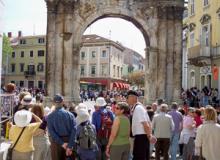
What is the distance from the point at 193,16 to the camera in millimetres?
40125

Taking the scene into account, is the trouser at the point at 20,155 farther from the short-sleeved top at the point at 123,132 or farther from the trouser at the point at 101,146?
the trouser at the point at 101,146

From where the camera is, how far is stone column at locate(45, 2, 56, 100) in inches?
933

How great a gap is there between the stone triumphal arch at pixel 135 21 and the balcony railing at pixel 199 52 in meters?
11.3

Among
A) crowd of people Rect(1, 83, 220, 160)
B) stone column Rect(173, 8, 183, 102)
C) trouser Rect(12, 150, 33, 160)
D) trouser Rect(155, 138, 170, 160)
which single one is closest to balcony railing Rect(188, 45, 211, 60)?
stone column Rect(173, 8, 183, 102)

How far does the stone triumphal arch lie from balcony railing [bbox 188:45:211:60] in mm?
11270

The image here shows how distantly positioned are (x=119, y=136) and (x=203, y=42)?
29.4 metres

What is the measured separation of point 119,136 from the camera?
28.3ft

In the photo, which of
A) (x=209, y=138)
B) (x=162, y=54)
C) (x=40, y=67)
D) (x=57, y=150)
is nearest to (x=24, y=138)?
(x=57, y=150)

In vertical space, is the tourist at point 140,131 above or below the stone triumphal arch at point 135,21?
below

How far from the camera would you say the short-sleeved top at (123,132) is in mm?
8625

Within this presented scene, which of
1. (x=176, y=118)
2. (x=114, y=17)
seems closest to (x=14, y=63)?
(x=114, y=17)

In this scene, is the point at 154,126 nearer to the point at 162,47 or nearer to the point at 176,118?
the point at 176,118

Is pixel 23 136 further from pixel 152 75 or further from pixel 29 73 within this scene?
pixel 29 73

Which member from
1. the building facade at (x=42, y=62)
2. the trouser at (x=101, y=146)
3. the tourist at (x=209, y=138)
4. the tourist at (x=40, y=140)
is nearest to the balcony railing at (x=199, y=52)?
the trouser at (x=101, y=146)
